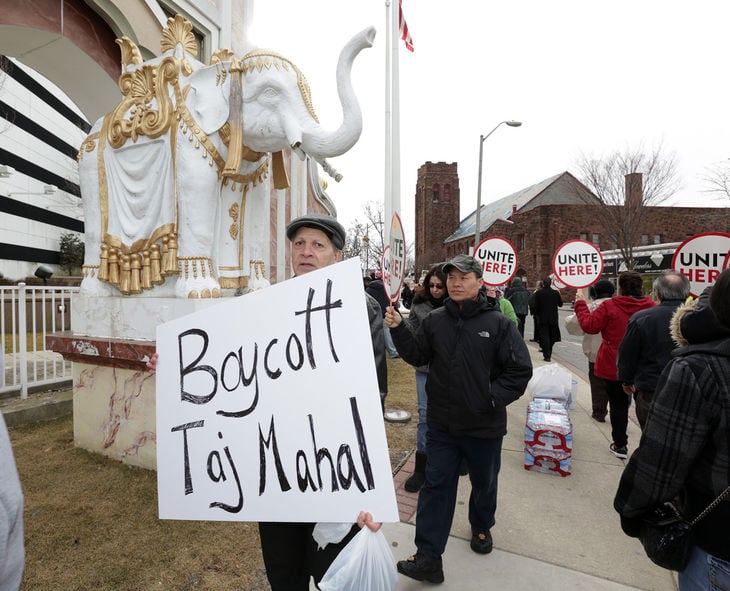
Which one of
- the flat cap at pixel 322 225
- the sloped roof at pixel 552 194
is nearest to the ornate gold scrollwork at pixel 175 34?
Answer: the flat cap at pixel 322 225

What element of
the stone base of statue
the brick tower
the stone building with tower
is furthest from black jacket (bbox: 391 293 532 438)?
the brick tower

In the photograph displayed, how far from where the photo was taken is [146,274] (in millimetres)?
3582

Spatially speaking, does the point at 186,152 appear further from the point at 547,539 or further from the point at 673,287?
the point at 673,287

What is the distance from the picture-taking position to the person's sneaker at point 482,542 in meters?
2.69

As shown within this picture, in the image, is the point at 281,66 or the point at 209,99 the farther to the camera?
the point at 209,99

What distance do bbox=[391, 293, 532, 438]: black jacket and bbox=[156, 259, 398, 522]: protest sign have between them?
117cm

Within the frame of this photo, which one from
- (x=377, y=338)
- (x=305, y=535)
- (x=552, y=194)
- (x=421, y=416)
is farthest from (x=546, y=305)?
(x=552, y=194)

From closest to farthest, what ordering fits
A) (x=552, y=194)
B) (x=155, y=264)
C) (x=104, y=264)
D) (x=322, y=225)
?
(x=322, y=225) < (x=155, y=264) < (x=104, y=264) < (x=552, y=194)

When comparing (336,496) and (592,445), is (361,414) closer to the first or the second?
(336,496)

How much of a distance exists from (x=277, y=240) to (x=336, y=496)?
17.9 feet

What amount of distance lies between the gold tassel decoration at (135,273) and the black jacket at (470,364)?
2.35 metres

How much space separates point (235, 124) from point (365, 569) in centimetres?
316

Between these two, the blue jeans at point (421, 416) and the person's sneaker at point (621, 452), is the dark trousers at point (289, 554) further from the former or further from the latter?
the person's sneaker at point (621, 452)

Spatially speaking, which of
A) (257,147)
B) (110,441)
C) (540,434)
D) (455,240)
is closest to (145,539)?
(110,441)
